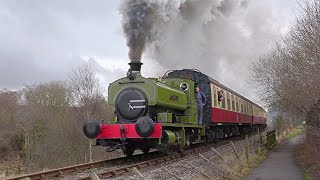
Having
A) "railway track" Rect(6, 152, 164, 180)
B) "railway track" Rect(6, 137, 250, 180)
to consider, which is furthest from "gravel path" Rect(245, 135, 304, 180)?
"railway track" Rect(6, 152, 164, 180)

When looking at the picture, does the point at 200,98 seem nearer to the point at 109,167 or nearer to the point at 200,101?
the point at 200,101

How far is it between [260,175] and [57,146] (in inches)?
947

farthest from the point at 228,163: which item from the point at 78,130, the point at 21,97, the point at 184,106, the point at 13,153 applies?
the point at 21,97

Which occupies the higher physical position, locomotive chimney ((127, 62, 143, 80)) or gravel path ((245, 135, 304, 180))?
locomotive chimney ((127, 62, 143, 80))

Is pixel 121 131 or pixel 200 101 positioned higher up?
pixel 200 101

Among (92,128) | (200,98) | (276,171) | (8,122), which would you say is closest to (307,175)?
(276,171)

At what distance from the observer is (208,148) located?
17656 mm

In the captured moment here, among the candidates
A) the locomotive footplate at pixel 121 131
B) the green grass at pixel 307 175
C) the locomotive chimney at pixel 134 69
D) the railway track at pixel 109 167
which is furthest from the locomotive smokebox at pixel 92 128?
the green grass at pixel 307 175

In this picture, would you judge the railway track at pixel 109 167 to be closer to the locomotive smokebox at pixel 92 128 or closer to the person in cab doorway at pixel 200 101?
the locomotive smokebox at pixel 92 128

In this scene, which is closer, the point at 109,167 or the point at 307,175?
the point at 109,167

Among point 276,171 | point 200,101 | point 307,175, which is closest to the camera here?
point 307,175

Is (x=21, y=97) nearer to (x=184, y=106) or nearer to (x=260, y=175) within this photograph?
(x=184, y=106)

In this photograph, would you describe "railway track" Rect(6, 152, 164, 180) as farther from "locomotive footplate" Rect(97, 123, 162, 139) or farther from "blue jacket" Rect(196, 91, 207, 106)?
"blue jacket" Rect(196, 91, 207, 106)

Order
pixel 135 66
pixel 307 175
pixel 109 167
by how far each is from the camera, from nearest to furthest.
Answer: pixel 109 167
pixel 307 175
pixel 135 66
